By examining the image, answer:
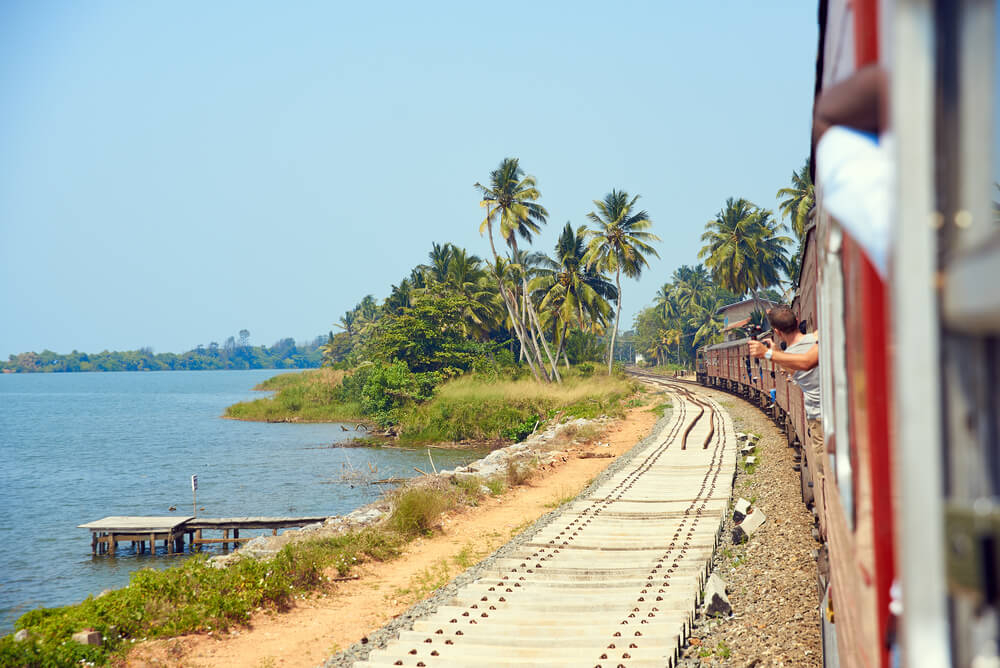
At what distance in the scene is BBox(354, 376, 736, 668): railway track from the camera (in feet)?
21.8

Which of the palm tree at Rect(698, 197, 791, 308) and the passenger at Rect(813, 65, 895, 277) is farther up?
the palm tree at Rect(698, 197, 791, 308)

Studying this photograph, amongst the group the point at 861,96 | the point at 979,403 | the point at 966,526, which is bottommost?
the point at 966,526

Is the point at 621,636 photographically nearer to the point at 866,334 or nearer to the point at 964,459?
the point at 866,334

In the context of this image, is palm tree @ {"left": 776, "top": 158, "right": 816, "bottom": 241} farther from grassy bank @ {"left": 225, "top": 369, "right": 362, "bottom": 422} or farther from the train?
the train

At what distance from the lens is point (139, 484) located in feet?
99.2

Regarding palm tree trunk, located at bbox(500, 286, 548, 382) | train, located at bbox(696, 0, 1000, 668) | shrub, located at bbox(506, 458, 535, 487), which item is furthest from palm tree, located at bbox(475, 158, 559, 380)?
train, located at bbox(696, 0, 1000, 668)

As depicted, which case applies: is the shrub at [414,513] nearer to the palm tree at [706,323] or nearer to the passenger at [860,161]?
the passenger at [860,161]

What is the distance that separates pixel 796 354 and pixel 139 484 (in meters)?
→ 30.6

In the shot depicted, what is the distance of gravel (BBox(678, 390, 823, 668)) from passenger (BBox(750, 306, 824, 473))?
1.82 m

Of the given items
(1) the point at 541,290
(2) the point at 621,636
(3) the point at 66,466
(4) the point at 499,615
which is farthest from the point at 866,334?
(1) the point at 541,290

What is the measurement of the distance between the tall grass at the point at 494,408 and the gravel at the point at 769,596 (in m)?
23.7

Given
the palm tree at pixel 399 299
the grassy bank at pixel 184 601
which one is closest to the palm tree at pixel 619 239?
the palm tree at pixel 399 299

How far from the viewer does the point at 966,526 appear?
1.09 m

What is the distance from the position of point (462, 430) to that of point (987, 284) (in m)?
36.7
